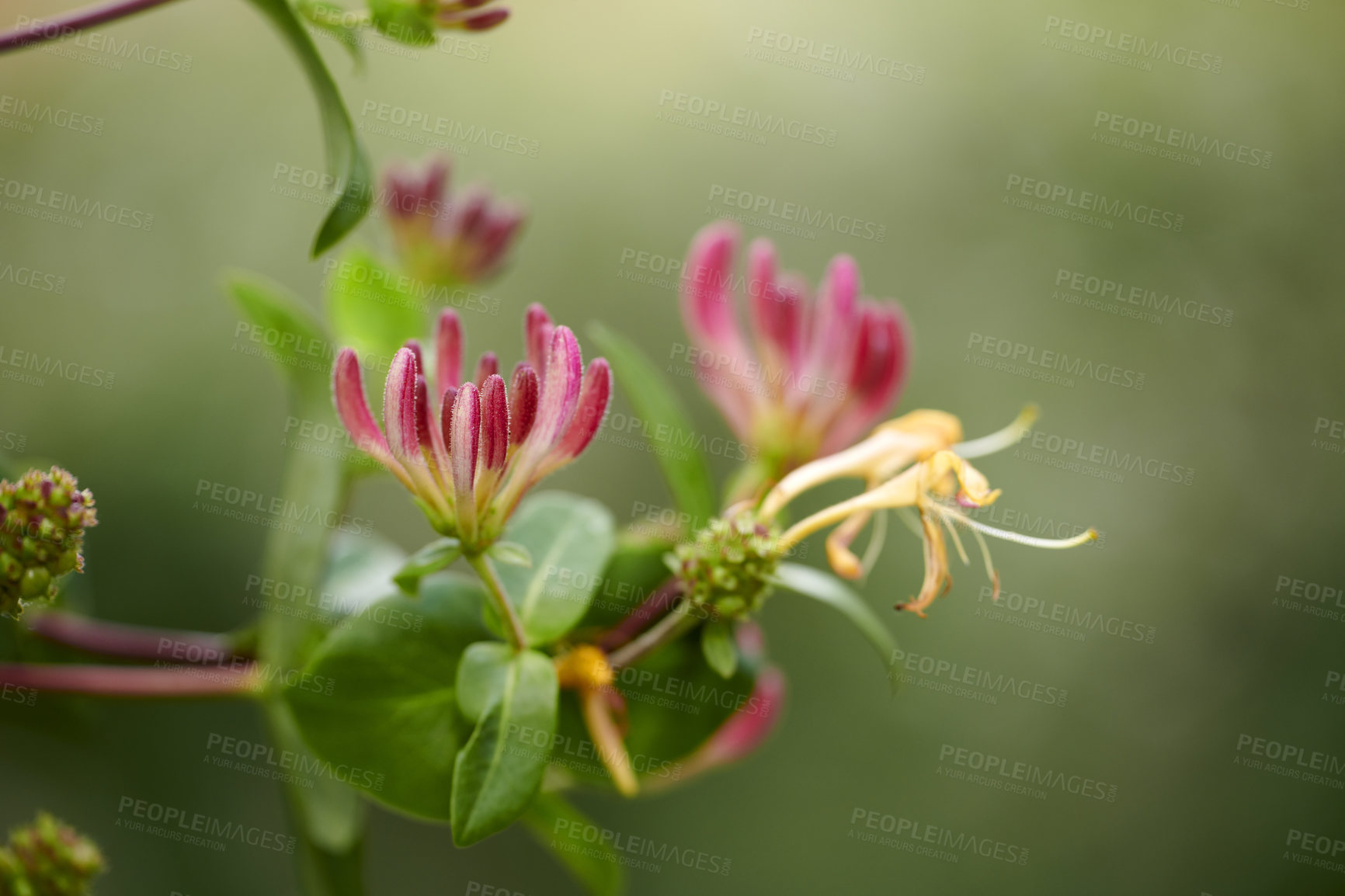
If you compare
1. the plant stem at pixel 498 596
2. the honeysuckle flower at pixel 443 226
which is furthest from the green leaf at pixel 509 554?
the honeysuckle flower at pixel 443 226

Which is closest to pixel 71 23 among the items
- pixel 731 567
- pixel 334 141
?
pixel 334 141

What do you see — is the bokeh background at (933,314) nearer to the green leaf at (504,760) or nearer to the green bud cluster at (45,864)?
the green bud cluster at (45,864)

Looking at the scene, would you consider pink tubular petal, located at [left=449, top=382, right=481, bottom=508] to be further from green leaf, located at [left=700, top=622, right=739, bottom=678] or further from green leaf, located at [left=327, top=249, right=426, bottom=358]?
green leaf, located at [left=327, top=249, right=426, bottom=358]

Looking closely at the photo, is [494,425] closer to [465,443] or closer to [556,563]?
[465,443]

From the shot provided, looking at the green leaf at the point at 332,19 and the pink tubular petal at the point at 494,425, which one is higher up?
the green leaf at the point at 332,19

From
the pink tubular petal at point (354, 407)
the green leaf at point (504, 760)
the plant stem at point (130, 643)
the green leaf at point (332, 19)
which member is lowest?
the plant stem at point (130, 643)

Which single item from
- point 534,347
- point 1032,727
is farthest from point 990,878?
point 534,347

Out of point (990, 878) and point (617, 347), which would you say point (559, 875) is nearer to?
point (990, 878)

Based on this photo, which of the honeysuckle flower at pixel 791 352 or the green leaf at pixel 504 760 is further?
the honeysuckle flower at pixel 791 352
